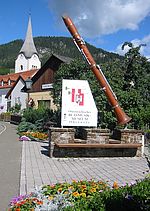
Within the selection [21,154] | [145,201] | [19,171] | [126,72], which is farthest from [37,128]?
[145,201]

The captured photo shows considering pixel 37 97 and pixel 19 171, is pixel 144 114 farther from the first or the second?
pixel 37 97

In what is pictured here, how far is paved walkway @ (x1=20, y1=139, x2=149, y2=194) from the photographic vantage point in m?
7.25

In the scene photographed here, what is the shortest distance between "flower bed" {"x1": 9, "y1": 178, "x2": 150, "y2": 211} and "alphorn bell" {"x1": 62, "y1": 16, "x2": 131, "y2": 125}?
801 cm

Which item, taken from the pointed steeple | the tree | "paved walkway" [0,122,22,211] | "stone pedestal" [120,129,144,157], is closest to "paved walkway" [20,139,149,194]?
"paved walkway" [0,122,22,211]

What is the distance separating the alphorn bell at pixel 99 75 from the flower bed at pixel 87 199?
801 centimetres

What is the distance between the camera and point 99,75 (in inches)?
522

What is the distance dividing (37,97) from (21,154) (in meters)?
26.6

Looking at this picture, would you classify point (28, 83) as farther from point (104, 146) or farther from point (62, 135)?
point (104, 146)

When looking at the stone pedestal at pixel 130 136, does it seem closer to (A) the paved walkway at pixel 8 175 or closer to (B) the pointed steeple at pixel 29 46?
(A) the paved walkway at pixel 8 175

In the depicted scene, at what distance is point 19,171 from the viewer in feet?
26.8

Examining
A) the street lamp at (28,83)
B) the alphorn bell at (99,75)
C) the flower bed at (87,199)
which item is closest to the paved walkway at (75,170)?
the flower bed at (87,199)

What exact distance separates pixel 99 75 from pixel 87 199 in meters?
9.12

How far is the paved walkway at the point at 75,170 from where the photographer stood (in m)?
7.25

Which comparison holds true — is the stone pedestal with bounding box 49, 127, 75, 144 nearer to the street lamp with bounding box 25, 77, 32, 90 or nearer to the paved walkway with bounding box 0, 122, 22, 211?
the paved walkway with bounding box 0, 122, 22, 211
